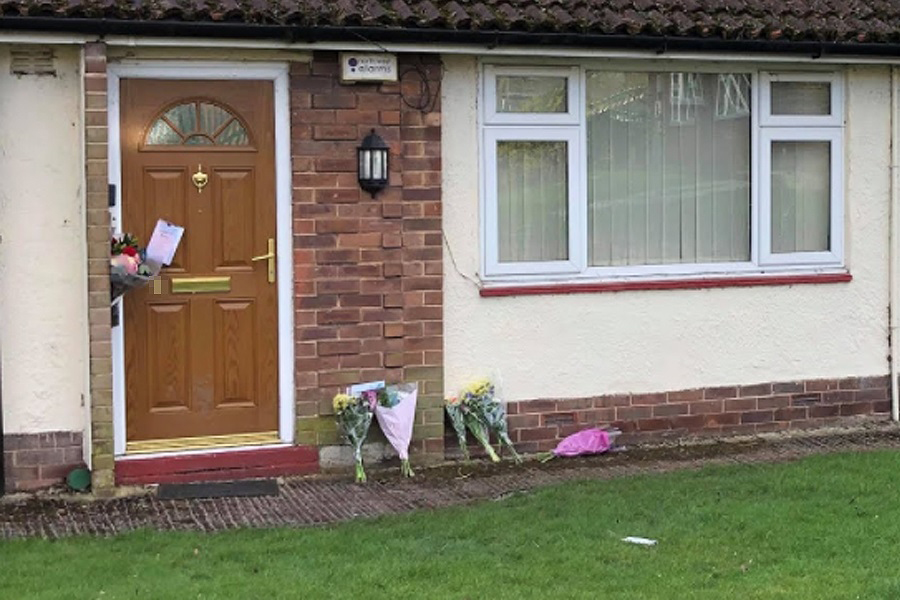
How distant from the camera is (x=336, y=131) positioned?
8312mm

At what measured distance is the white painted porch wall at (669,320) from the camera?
8.73 metres

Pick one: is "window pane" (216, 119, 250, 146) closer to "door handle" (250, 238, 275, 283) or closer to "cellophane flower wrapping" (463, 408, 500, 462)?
"door handle" (250, 238, 275, 283)

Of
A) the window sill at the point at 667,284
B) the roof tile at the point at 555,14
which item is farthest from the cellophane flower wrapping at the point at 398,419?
the roof tile at the point at 555,14

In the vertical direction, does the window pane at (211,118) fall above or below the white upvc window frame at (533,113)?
below

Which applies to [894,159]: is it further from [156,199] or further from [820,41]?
[156,199]

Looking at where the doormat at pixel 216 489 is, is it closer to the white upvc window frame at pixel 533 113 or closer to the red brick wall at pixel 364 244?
the red brick wall at pixel 364 244

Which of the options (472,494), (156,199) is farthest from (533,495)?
(156,199)

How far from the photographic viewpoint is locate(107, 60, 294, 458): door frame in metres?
7.95

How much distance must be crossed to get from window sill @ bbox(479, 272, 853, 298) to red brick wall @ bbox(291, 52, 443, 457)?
57 centimetres

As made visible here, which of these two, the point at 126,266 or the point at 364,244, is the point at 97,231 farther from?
the point at 364,244

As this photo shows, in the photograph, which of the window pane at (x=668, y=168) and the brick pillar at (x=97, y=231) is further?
the window pane at (x=668, y=168)

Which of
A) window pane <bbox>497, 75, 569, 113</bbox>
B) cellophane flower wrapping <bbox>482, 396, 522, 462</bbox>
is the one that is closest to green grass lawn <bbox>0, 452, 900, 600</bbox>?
cellophane flower wrapping <bbox>482, 396, 522, 462</bbox>

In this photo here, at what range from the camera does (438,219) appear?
8.59 meters

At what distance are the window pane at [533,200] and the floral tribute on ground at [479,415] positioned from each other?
952 mm
